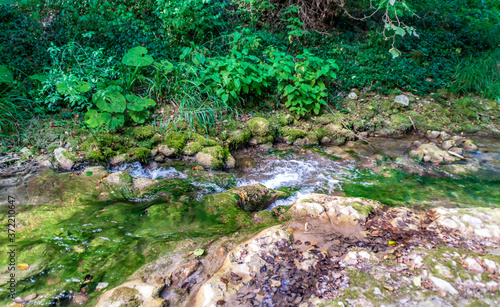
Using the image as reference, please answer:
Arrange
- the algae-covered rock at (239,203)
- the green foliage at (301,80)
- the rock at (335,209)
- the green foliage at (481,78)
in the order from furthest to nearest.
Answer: the green foliage at (481,78), the green foliage at (301,80), the algae-covered rock at (239,203), the rock at (335,209)

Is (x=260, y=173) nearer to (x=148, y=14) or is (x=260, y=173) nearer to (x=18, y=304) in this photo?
(x=18, y=304)

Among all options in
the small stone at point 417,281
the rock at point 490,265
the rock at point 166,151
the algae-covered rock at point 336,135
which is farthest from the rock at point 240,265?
the algae-covered rock at point 336,135

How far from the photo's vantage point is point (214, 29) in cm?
721

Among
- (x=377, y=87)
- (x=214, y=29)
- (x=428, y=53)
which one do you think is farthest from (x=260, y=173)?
(x=428, y=53)

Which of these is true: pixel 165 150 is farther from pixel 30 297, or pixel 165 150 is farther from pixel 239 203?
pixel 30 297

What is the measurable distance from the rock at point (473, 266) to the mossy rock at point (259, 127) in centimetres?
368

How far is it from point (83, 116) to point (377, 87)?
6444 mm

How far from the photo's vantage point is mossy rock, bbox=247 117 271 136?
17.3ft

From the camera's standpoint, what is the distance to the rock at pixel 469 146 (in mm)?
5320

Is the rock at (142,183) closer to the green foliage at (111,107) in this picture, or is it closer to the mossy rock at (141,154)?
the mossy rock at (141,154)

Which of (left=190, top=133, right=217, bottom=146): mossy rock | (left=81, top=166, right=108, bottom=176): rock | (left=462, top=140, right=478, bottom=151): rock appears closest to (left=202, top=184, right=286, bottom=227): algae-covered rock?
(left=190, top=133, right=217, bottom=146): mossy rock

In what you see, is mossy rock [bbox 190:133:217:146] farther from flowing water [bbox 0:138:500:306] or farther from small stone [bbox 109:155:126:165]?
small stone [bbox 109:155:126:165]

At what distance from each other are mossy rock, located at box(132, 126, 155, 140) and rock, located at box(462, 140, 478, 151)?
614 cm

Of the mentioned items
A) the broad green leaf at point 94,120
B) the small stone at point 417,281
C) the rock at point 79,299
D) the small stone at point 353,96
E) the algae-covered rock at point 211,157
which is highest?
the broad green leaf at point 94,120
